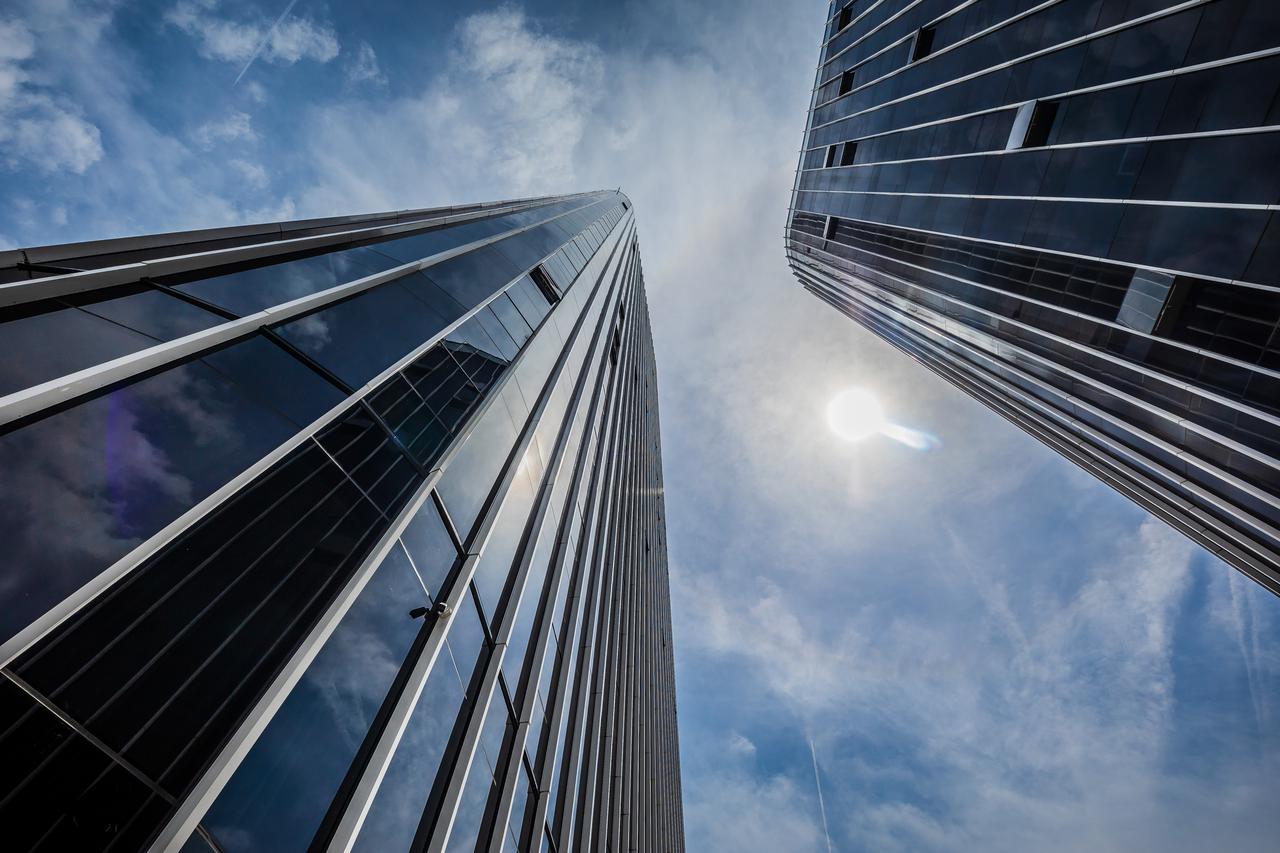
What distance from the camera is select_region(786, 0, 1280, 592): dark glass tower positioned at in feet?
41.1

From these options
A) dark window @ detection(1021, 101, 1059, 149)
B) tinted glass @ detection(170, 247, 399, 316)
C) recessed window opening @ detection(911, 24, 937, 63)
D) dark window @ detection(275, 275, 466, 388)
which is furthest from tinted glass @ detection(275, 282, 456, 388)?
recessed window opening @ detection(911, 24, 937, 63)

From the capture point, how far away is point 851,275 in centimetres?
3772

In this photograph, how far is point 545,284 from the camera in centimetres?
1906

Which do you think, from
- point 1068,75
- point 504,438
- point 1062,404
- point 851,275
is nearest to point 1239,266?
point 1068,75

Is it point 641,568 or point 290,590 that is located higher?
point 290,590

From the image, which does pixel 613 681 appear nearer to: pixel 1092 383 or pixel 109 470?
pixel 109 470

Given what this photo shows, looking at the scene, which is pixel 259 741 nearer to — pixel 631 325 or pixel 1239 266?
pixel 1239 266

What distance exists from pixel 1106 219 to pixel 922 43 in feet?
48.3

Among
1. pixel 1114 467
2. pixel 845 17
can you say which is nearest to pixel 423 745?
pixel 1114 467

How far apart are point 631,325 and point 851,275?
16431 mm

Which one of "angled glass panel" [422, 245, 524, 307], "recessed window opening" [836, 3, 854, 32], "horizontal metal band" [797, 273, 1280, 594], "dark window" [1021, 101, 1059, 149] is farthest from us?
"recessed window opening" [836, 3, 854, 32]

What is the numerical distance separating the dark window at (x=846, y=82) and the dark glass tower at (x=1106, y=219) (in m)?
1.35

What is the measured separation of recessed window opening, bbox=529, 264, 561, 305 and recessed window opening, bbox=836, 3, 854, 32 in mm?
29760

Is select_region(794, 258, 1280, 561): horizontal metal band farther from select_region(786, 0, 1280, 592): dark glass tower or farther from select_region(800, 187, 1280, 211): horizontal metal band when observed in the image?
select_region(800, 187, 1280, 211): horizontal metal band
